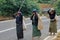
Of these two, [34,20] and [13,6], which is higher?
[34,20]

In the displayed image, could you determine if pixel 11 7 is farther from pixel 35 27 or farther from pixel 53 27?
pixel 35 27

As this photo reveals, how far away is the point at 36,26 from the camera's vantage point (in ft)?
44.8

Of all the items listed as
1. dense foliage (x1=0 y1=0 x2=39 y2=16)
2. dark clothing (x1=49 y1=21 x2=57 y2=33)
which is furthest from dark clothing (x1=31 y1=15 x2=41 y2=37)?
dense foliage (x1=0 y1=0 x2=39 y2=16)

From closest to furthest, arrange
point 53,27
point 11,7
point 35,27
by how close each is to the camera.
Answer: point 35,27
point 53,27
point 11,7

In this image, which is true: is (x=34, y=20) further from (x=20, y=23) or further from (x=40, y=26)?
(x=20, y=23)

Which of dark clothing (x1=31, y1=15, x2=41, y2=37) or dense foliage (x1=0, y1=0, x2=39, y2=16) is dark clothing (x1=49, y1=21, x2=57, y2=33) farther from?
dense foliage (x1=0, y1=0, x2=39, y2=16)

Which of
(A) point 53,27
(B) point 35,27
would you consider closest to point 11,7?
(A) point 53,27

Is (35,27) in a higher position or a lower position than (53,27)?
higher

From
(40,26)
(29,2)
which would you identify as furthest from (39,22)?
(29,2)

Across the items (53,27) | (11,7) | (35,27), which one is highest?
(35,27)

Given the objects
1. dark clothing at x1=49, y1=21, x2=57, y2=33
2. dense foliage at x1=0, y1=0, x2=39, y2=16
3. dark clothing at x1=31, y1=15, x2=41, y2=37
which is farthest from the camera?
dense foliage at x1=0, y1=0, x2=39, y2=16

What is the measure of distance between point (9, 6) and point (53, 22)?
3279 centimetres

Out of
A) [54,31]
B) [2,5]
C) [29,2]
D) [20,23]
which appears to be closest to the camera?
[20,23]

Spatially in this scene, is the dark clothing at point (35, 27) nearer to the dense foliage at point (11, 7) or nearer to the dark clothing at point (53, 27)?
the dark clothing at point (53, 27)
